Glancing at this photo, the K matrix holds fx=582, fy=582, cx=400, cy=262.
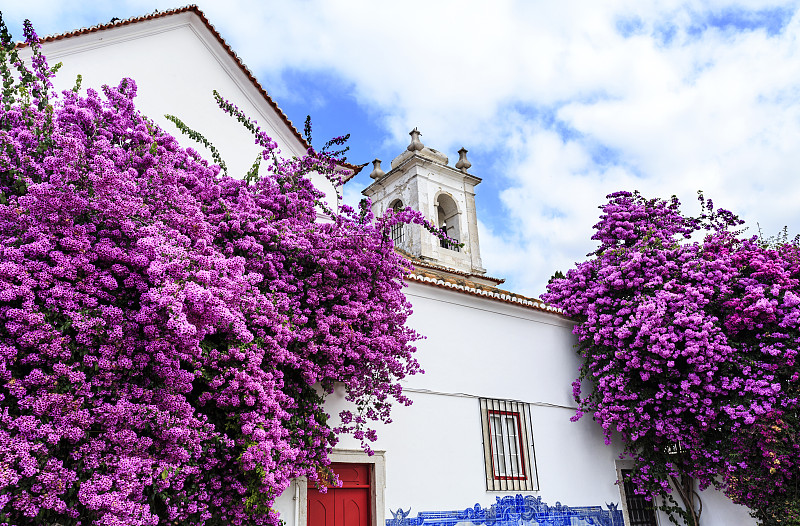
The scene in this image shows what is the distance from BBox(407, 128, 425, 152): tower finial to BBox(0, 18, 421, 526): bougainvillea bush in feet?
42.1

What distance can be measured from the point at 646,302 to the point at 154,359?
7243 mm

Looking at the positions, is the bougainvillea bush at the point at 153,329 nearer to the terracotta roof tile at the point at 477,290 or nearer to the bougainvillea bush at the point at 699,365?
the terracotta roof tile at the point at 477,290

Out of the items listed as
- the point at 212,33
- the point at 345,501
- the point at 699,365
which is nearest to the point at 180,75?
the point at 212,33

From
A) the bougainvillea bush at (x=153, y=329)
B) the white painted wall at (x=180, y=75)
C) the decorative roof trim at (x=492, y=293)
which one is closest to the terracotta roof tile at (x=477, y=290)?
the decorative roof trim at (x=492, y=293)

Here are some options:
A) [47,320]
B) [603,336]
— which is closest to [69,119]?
[47,320]

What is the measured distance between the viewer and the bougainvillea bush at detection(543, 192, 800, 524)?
8.13 metres

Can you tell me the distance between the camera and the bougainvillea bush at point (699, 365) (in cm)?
813

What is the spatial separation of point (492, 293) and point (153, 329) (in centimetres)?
568

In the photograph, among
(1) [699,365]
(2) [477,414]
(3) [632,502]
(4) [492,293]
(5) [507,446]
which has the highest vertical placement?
(4) [492,293]

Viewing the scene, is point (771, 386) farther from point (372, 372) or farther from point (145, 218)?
point (145, 218)

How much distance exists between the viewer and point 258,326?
5652mm

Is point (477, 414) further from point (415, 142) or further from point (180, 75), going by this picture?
point (415, 142)

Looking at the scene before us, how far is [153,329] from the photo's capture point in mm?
4672

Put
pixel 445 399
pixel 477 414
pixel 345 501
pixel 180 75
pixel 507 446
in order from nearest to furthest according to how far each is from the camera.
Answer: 1. pixel 345 501
2. pixel 445 399
3. pixel 477 414
4. pixel 507 446
5. pixel 180 75
